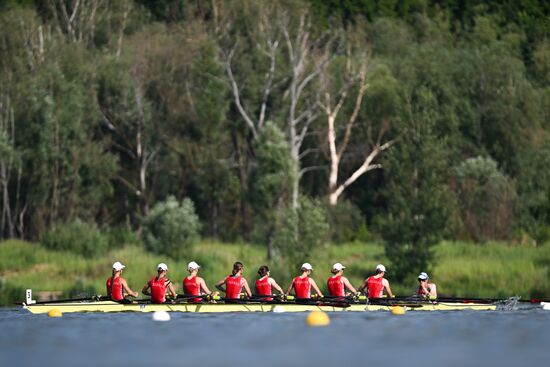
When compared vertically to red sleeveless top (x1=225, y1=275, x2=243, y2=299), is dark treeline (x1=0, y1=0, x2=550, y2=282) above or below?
above

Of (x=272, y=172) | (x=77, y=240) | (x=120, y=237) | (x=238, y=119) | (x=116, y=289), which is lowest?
(x=116, y=289)

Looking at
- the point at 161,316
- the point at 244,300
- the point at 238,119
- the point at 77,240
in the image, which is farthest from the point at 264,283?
the point at 238,119

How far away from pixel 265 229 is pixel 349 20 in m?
25.2

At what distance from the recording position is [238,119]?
66625 millimetres

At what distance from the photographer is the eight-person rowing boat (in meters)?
35.2

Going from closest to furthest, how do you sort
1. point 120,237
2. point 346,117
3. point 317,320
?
point 317,320 < point 120,237 < point 346,117

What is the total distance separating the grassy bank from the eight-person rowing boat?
10.6m

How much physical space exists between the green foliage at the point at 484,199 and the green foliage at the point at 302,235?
964 centimetres

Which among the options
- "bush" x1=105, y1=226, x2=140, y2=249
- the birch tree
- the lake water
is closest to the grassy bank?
"bush" x1=105, y1=226, x2=140, y2=249

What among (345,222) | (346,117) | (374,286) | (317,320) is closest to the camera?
(317,320)

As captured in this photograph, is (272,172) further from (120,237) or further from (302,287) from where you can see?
(302,287)

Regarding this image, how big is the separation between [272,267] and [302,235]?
1555 millimetres

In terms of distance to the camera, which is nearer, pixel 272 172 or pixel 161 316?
pixel 161 316

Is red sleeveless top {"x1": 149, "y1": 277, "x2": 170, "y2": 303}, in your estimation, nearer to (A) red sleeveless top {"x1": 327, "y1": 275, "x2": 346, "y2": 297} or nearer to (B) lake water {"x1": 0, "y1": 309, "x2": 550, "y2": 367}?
(B) lake water {"x1": 0, "y1": 309, "x2": 550, "y2": 367}
